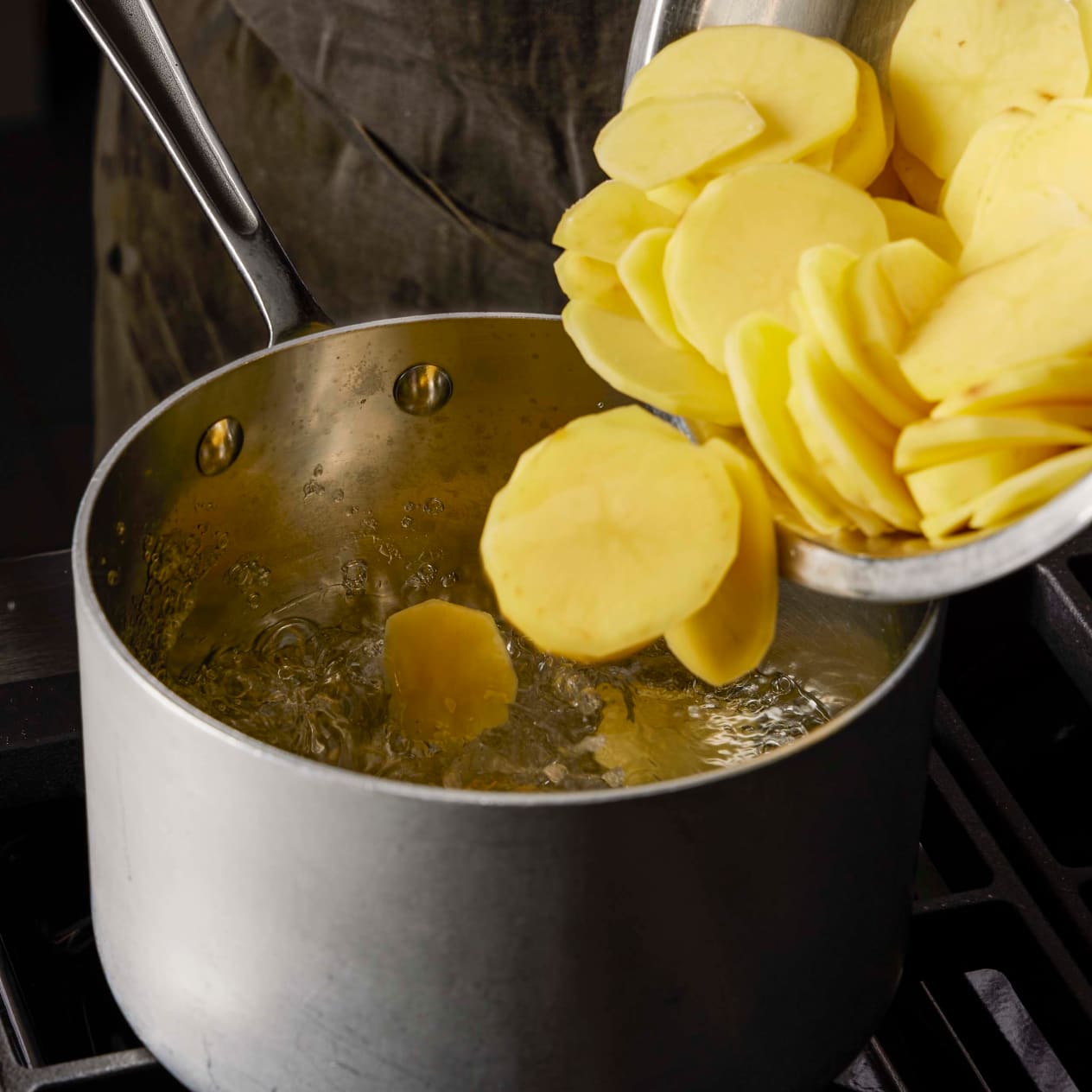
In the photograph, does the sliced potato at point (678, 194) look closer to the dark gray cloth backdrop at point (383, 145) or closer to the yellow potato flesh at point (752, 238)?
the yellow potato flesh at point (752, 238)

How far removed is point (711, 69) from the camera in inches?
18.7

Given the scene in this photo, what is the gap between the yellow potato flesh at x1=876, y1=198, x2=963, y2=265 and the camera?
0.46 m

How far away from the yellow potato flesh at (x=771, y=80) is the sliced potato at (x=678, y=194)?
0.6 inches

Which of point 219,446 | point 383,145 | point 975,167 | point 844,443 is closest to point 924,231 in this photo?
point 975,167

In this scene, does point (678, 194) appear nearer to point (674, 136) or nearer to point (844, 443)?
point (674, 136)

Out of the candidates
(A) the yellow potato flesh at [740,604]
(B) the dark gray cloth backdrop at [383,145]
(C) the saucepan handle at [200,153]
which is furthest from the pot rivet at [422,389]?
(B) the dark gray cloth backdrop at [383,145]

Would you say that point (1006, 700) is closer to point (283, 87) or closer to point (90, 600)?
point (90, 600)

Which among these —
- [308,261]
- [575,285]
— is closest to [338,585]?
[575,285]

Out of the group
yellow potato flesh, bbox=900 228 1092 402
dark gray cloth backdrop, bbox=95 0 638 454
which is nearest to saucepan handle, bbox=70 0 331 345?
yellow potato flesh, bbox=900 228 1092 402

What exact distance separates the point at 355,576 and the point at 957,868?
264 millimetres

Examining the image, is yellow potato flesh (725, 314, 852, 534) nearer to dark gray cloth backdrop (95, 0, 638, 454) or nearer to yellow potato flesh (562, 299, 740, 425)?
yellow potato flesh (562, 299, 740, 425)

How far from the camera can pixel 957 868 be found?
500 mm

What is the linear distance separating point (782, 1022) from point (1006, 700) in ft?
0.96

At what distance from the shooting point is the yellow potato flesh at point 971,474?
0.36 m
